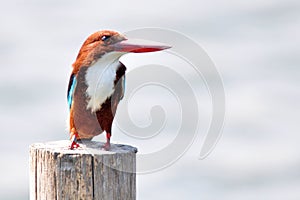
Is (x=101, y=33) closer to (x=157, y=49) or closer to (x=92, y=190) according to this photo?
(x=157, y=49)

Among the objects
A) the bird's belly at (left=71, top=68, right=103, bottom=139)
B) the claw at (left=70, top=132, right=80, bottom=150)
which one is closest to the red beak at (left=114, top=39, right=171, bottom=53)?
the bird's belly at (left=71, top=68, right=103, bottom=139)

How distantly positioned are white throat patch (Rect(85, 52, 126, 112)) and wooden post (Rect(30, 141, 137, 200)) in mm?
470

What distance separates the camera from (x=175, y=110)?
9969 mm

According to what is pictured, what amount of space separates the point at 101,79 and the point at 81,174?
0.72 metres

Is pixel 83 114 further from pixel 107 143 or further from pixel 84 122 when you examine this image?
pixel 107 143

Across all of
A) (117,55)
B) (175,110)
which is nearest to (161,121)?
(117,55)

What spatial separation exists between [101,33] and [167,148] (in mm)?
763

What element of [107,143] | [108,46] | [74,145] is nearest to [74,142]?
[74,145]

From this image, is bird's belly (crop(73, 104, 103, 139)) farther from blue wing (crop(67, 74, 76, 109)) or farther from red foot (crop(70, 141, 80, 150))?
red foot (crop(70, 141, 80, 150))

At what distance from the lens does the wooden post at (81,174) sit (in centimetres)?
423

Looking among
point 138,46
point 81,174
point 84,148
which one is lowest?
point 81,174

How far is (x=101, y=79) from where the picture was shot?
187 inches

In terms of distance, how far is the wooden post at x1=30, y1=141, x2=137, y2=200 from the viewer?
423 cm

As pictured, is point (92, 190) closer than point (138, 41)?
Yes
